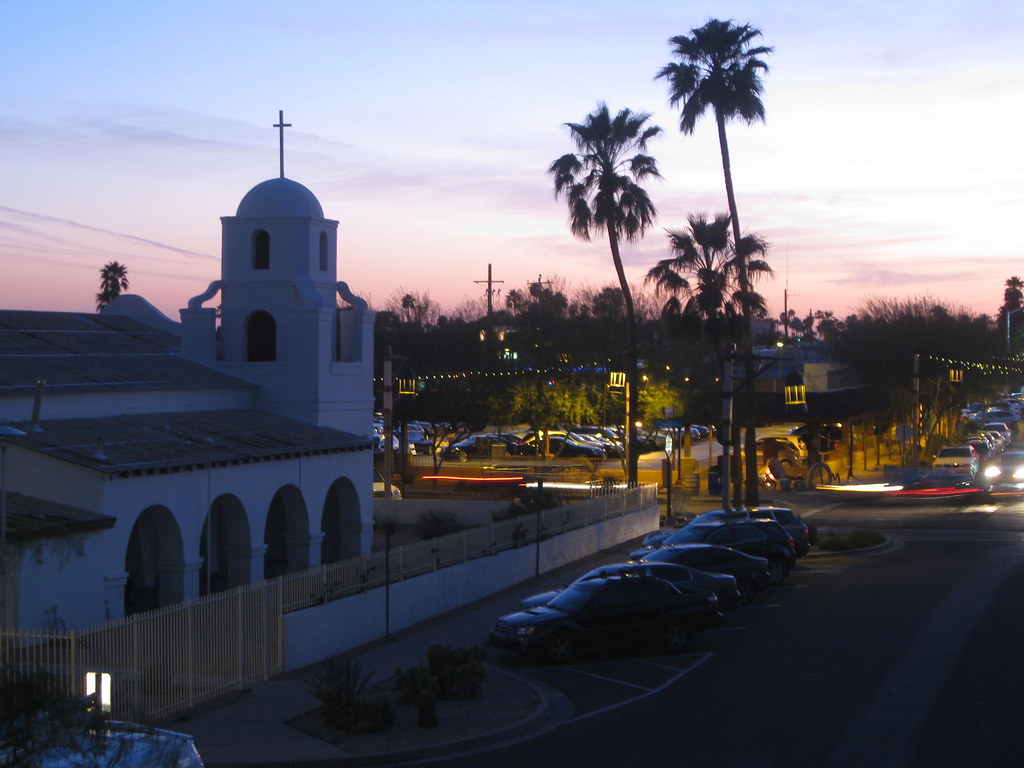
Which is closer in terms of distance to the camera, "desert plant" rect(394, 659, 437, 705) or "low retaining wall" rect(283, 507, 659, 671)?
"desert plant" rect(394, 659, 437, 705)

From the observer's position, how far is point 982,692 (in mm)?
14781

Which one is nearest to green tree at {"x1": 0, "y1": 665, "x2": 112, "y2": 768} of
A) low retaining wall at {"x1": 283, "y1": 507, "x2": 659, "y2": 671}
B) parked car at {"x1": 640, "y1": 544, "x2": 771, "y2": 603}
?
low retaining wall at {"x1": 283, "y1": 507, "x2": 659, "y2": 671}

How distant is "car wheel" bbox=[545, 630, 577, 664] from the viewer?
59.1 feet

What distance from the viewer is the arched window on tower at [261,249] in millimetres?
28703

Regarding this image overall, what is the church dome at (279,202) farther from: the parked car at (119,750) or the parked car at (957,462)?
the parked car at (957,462)

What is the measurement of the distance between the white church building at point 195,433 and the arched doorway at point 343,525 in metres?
0.06

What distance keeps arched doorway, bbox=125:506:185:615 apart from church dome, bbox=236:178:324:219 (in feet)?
28.2

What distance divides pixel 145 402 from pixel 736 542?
13.1m

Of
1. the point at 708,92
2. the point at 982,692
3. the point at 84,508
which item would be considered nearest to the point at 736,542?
the point at 982,692

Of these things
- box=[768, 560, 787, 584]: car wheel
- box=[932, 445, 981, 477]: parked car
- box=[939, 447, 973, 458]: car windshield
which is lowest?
box=[768, 560, 787, 584]: car wheel

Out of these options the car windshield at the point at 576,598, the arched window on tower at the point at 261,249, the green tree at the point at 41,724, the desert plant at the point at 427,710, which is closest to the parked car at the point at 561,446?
the arched window on tower at the point at 261,249

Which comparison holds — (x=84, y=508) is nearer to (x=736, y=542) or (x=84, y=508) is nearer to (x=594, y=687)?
(x=594, y=687)

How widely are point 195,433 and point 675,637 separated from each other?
10674 mm

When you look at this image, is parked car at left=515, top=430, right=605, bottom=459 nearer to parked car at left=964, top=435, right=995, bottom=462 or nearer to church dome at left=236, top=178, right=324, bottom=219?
parked car at left=964, top=435, right=995, bottom=462
